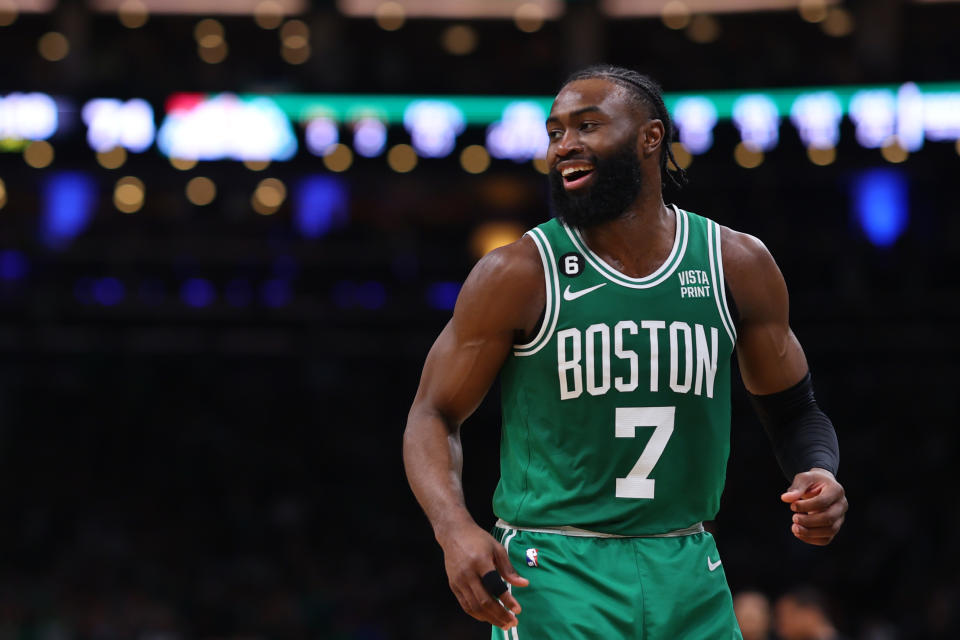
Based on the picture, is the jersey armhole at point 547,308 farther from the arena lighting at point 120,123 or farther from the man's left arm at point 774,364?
the arena lighting at point 120,123

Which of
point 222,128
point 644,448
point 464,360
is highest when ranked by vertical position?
point 222,128

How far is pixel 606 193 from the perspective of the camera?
326 cm

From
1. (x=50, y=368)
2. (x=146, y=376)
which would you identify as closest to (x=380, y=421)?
(x=146, y=376)

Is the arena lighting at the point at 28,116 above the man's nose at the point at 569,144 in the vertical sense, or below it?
above

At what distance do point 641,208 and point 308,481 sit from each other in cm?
1671

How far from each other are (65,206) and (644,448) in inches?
616

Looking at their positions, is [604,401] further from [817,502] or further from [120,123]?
[120,123]

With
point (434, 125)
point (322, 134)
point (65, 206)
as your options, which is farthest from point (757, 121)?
point (65, 206)

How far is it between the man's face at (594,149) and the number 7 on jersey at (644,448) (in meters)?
0.53

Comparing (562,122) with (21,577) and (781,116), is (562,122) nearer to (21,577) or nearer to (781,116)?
(781,116)

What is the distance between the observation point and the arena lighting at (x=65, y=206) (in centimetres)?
1669

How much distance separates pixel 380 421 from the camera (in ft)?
67.5

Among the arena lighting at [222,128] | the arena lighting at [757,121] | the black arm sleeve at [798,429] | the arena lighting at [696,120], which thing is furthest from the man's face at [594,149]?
the arena lighting at [222,128]

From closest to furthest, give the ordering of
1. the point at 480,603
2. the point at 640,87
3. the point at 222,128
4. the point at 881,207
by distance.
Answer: the point at 480,603
the point at 640,87
the point at 222,128
the point at 881,207
